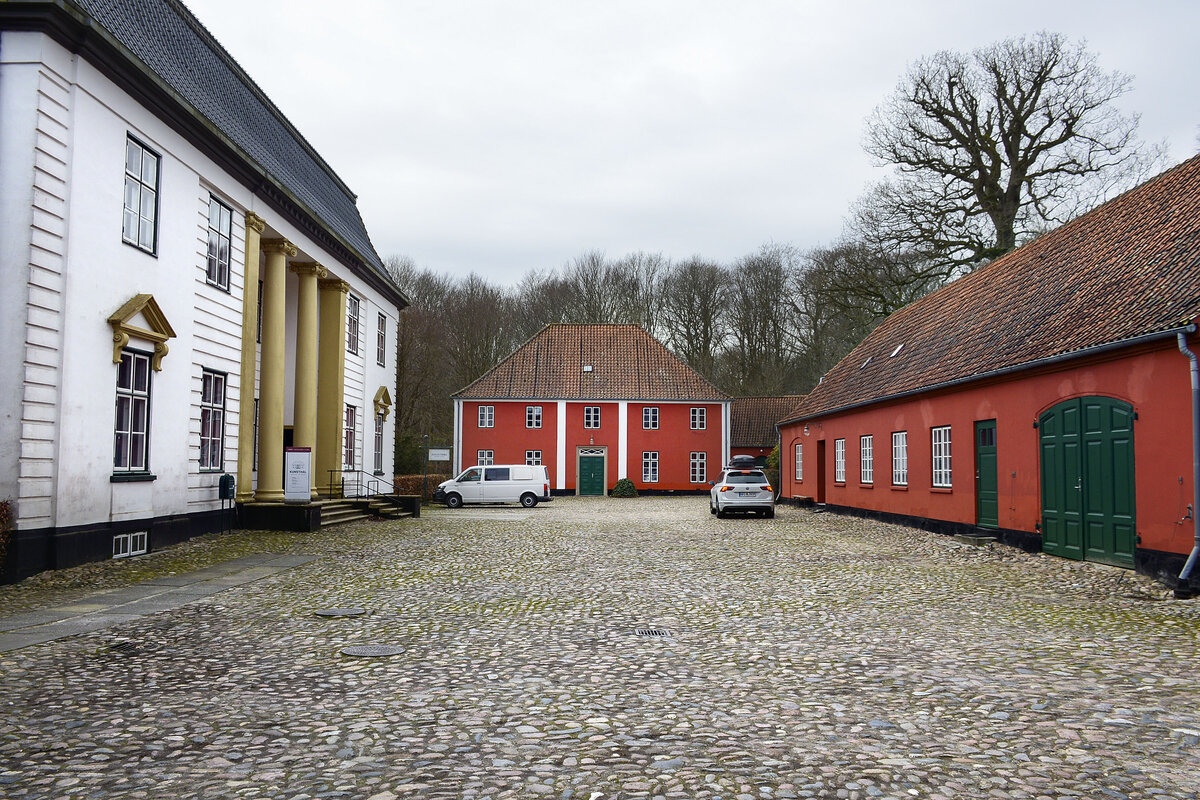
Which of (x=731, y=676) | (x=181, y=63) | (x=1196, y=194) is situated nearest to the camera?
(x=731, y=676)

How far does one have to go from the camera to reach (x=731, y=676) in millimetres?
6180

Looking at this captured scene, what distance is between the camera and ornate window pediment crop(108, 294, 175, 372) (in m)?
12.4

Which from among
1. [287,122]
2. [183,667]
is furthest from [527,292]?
[183,667]

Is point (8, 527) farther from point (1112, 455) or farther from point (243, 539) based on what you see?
Answer: point (1112, 455)

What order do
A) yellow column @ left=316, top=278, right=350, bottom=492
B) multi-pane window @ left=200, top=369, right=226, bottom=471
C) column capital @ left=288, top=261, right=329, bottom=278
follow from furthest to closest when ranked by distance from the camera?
yellow column @ left=316, top=278, right=350, bottom=492 < column capital @ left=288, top=261, right=329, bottom=278 < multi-pane window @ left=200, top=369, right=226, bottom=471

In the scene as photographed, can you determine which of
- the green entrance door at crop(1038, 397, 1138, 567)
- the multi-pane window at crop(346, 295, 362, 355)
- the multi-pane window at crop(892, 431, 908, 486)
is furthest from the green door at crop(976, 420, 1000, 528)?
the multi-pane window at crop(346, 295, 362, 355)

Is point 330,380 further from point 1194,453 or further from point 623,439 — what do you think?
point 623,439

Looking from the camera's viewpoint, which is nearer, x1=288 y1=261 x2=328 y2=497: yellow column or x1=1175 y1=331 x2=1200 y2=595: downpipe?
x1=1175 y1=331 x2=1200 y2=595: downpipe

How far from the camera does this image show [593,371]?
41688mm

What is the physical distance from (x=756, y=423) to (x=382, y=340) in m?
23.2

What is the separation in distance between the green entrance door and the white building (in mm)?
14088

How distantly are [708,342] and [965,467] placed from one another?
33.3m

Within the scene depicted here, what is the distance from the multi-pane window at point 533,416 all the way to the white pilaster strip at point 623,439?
3.80 m

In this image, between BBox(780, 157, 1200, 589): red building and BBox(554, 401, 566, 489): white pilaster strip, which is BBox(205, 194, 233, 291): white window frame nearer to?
BBox(780, 157, 1200, 589): red building
